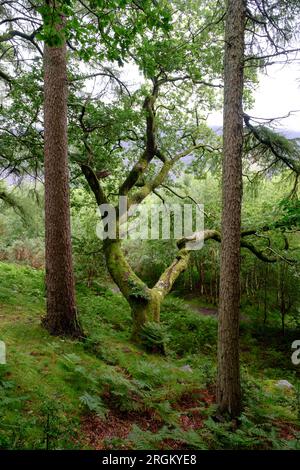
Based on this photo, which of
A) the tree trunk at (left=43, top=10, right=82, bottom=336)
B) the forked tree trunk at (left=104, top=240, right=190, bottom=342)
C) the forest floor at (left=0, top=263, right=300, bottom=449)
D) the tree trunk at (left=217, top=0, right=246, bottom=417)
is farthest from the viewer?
the forked tree trunk at (left=104, top=240, right=190, bottom=342)

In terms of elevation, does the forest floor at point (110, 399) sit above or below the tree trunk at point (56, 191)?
below

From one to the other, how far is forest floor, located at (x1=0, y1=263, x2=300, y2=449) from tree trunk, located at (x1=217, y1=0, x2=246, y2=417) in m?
0.44

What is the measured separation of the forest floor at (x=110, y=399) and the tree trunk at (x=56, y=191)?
61 centimetres

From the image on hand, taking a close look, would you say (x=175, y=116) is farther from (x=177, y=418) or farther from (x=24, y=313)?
(x=177, y=418)

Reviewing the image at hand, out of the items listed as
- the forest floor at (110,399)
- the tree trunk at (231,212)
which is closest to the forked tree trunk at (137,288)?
the forest floor at (110,399)

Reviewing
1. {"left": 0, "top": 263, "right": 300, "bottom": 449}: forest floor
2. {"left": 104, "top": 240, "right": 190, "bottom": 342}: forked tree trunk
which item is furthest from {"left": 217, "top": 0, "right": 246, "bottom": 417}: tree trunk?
{"left": 104, "top": 240, "right": 190, "bottom": 342}: forked tree trunk

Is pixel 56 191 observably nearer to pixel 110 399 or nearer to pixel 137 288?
pixel 137 288

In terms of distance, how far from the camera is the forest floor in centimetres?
322

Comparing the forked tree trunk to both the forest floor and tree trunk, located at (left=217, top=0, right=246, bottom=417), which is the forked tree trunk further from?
tree trunk, located at (left=217, top=0, right=246, bottom=417)

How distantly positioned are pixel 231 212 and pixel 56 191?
9.00 feet

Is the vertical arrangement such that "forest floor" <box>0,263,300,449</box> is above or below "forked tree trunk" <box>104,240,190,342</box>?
below

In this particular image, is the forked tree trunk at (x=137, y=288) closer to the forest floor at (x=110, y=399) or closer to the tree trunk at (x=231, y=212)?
the forest floor at (x=110, y=399)

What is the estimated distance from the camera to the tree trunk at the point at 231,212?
410 centimetres
